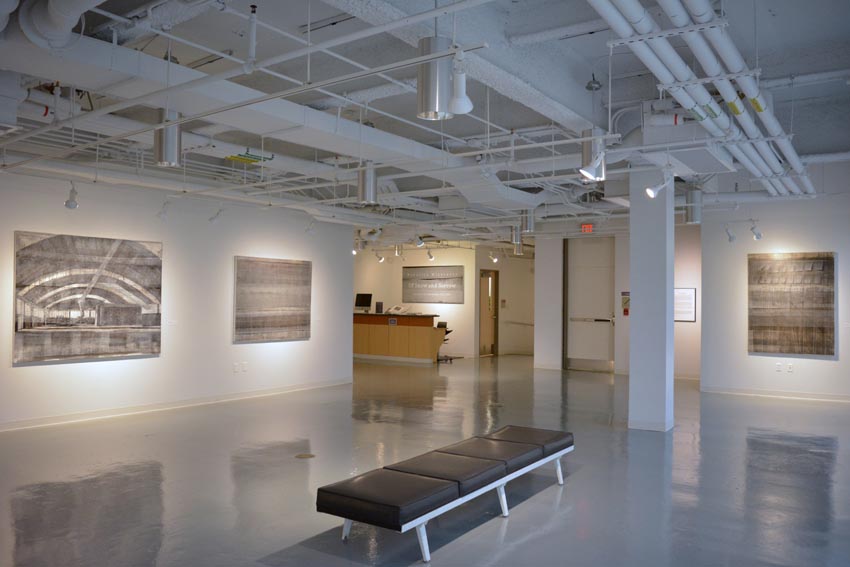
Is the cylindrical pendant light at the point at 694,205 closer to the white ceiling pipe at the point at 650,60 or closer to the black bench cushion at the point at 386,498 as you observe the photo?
the white ceiling pipe at the point at 650,60

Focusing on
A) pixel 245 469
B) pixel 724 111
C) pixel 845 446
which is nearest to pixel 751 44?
pixel 724 111

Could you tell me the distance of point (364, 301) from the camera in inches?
711

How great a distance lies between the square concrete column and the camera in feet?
26.2

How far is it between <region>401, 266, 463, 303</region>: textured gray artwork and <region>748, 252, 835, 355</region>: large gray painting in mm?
7864

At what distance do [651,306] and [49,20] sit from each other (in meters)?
6.74

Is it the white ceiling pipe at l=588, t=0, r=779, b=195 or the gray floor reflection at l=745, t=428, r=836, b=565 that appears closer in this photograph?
the white ceiling pipe at l=588, t=0, r=779, b=195

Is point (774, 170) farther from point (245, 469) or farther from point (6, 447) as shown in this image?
point (6, 447)

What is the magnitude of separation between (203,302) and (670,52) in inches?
296

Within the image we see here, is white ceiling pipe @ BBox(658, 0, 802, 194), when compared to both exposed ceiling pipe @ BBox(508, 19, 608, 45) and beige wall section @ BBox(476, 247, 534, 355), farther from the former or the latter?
beige wall section @ BBox(476, 247, 534, 355)

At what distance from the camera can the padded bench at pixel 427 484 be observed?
153 inches

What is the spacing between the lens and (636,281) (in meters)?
8.21

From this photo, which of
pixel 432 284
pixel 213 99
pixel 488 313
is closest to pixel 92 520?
pixel 213 99

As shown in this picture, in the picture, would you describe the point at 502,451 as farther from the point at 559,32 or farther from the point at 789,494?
the point at 559,32

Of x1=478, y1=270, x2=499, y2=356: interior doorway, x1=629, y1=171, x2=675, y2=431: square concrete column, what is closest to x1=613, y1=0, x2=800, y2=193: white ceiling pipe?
x1=629, y1=171, x2=675, y2=431: square concrete column
